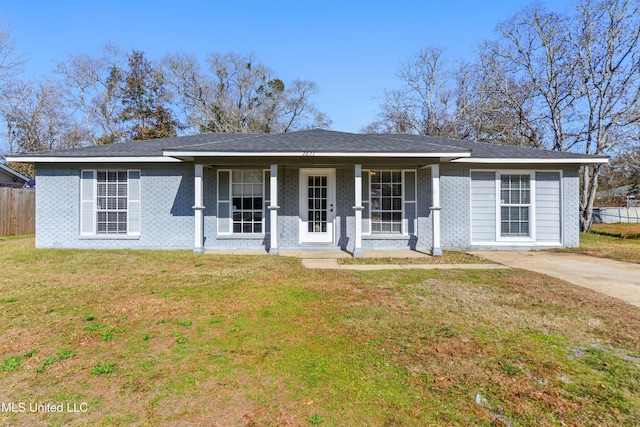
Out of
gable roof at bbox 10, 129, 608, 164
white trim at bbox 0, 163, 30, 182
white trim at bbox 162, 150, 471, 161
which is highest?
white trim at bbox 0, 163, 30, 182

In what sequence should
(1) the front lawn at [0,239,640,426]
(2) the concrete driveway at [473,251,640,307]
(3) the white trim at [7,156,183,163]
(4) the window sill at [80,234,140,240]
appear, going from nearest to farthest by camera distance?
(1) the front lawn at [0,239,640,426], (2) the concrete driveway at [473,251,640,307], (3) the white trim at [7,156,183,163], (4) the window sill at [80,234,140,240]

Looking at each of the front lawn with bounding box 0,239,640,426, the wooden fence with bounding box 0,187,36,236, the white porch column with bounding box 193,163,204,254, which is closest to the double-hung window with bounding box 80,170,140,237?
the white porch column with bounding box 193,163,204,254

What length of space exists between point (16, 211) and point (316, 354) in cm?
1720

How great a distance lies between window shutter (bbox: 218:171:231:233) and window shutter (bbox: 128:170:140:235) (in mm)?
2315

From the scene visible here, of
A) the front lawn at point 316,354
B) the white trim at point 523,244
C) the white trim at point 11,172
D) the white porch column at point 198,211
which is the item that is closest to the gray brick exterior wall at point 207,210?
the white trim at point 523,244

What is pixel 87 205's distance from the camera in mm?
9734

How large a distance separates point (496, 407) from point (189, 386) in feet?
6.90

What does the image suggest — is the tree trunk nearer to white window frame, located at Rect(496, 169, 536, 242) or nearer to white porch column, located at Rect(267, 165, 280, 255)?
white window frame, located at Rect(496, 169, 536, 242)

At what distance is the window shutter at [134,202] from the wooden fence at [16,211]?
8.41 meters

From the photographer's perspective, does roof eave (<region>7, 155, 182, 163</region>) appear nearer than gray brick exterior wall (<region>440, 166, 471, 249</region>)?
Yes

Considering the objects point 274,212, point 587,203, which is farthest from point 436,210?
point 587,203

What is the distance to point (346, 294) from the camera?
16.4ft

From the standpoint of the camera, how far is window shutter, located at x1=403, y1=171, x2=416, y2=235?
9930mm

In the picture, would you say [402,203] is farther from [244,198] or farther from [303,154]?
[244,198]
